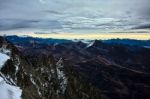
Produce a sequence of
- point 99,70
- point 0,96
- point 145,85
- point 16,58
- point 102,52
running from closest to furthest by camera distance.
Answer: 1. point 0,96
2. point 16,58
3. point 102,52
4. point 99,70
5. point 145,85

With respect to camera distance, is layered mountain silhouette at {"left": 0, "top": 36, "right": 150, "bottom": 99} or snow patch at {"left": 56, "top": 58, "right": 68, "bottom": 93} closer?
layered mountain silhouette at {"left": 0, "top": 36, "right": 150, "bottom": 99}

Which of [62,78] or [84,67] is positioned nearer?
[84,67]

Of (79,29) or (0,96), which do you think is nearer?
(0,96)

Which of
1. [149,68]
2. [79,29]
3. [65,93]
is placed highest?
[79,29]

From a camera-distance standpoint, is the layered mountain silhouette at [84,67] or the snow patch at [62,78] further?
the snow patch at [62,78]

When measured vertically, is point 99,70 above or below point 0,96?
below

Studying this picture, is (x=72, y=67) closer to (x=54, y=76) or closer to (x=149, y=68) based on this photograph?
(x=54, y=76)

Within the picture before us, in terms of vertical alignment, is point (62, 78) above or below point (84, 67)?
below

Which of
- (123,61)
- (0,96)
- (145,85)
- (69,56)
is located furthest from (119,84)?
(0,96)
